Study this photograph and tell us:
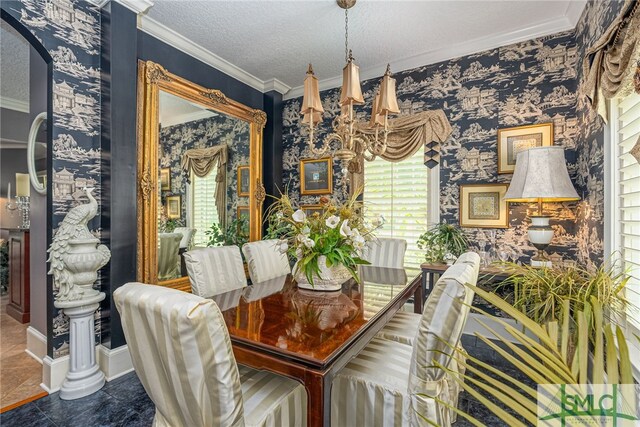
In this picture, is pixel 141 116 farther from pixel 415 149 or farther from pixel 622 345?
pixel 622 345

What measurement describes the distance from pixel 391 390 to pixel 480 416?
38.2 inches

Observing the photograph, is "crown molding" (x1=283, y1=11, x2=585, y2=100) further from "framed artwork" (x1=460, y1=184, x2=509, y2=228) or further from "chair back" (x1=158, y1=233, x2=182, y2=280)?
"chair back" (x1=158, y1=233, x2=182, y2=280)

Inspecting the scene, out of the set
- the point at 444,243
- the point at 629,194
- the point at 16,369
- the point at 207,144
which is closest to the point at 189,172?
the point at 207,144

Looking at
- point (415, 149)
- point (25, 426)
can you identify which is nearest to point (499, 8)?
point (415, 149)

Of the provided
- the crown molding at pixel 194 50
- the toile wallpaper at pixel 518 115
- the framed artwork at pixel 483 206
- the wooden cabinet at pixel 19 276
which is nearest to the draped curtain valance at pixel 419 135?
the toile wallpaper at pixel 518 115

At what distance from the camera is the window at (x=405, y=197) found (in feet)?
10.7

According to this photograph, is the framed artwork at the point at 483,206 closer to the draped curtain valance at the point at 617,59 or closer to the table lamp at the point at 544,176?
the table lamp at the point at 544,176

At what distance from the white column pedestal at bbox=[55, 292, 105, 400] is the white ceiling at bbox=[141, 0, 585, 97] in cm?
237

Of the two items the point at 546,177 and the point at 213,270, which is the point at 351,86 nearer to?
the point at 213,270

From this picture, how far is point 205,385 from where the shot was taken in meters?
0.95

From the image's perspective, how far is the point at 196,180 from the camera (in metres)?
3.17

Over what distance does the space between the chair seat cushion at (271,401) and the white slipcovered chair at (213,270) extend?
0.73 metres

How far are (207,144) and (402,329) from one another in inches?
105

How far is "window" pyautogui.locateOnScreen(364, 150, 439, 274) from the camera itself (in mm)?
3264
